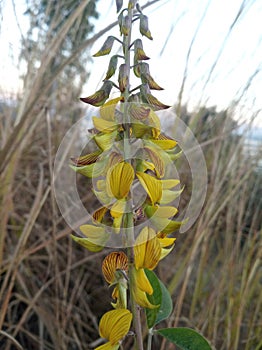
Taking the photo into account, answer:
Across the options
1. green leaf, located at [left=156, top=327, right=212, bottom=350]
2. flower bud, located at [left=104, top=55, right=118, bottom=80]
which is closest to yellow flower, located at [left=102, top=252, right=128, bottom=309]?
green leaf, located at [left=156, top=327, right=212, bottom=350]

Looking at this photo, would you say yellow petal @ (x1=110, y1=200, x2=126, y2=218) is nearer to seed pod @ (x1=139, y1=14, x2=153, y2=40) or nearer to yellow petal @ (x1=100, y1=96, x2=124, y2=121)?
yellow petal @ (x1=100, y1=96, x2=124, y2=121)

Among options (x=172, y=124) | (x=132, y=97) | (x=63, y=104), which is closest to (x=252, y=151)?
(x=172, y=124)

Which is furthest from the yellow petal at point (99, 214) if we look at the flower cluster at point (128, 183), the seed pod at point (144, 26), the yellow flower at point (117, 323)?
the seed pod at point (144, 26)

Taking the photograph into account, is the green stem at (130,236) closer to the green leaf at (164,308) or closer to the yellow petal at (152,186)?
the yellow petal at (152,186)

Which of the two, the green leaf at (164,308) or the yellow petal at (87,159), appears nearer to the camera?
the yellow petal at (87,159)

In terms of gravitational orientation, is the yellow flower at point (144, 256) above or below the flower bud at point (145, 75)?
below

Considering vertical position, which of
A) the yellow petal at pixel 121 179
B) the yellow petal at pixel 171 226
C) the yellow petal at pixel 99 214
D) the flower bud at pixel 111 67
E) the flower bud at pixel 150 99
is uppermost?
the flower bud at pixel 111 67

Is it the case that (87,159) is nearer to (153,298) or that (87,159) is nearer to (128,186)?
(128,186)
